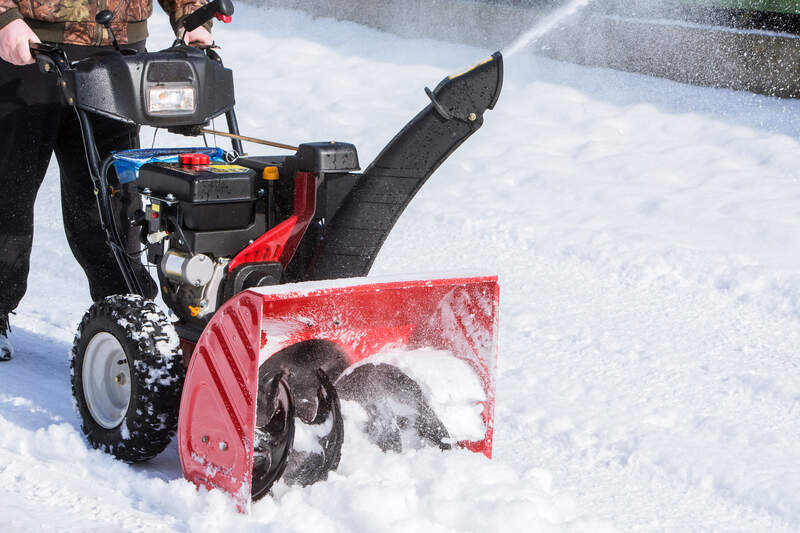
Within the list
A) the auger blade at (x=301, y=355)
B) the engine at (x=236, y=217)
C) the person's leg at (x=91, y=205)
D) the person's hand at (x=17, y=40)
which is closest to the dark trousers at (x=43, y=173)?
the person's leg at (x=91, y=205)

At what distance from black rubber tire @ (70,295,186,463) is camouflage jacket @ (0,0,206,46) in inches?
39.6

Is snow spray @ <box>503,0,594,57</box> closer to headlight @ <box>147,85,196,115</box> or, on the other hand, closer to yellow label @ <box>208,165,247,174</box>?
headlight @ <box>147,85,196,115</box>

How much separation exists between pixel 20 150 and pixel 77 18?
18.4 inches

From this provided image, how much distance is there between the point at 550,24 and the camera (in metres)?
8.58

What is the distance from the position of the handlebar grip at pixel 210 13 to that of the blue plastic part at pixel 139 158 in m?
0.38

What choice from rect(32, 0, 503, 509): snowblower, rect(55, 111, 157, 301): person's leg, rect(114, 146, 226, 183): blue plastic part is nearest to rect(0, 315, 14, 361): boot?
rect(55, 111, 157, 301): person's leg

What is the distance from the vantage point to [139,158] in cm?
271

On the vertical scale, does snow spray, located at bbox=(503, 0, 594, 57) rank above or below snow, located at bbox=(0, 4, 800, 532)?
above

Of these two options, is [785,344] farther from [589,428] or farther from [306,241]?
[306,241]

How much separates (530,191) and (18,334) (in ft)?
9.96

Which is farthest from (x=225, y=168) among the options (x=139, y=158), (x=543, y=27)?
(x=543, y=27)

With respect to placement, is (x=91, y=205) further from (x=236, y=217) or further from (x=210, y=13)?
(x=236, y=217)

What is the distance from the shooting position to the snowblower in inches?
87.5

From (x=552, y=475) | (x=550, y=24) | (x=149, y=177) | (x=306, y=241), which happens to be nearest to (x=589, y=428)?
(x=552, y=475)
